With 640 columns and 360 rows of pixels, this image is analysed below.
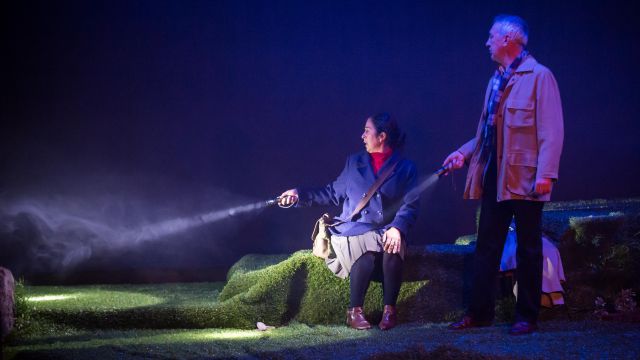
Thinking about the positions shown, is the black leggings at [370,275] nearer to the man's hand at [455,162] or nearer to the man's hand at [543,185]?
the man's hand at [455,162]

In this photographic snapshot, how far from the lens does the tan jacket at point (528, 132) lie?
12.3ft

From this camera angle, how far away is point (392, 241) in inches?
176

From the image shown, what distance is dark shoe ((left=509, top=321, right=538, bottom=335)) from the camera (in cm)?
390

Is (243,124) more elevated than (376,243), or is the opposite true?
(243,124)

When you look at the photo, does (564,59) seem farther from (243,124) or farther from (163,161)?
(163,161)

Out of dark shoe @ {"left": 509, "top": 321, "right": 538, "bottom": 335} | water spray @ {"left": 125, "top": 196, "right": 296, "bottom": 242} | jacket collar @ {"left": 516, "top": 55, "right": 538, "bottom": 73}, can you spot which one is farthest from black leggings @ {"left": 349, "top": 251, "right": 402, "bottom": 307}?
water spray @ {"left": 125, "top": 196, "right": 296, "bottom": 242}

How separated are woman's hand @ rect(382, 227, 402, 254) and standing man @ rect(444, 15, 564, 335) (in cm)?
61

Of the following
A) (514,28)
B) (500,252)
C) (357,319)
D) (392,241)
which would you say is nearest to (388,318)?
(357,319)

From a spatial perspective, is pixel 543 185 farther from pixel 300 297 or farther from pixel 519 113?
pixel 300 297

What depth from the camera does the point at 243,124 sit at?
636cm

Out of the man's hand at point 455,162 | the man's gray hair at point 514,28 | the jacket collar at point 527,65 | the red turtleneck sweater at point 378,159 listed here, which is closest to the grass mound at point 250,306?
the red turtleneck sweater at point 378,159

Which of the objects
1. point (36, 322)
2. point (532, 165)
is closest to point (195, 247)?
point (36, 322)

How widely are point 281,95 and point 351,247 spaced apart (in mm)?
2440

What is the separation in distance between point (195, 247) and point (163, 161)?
1.03 meters
